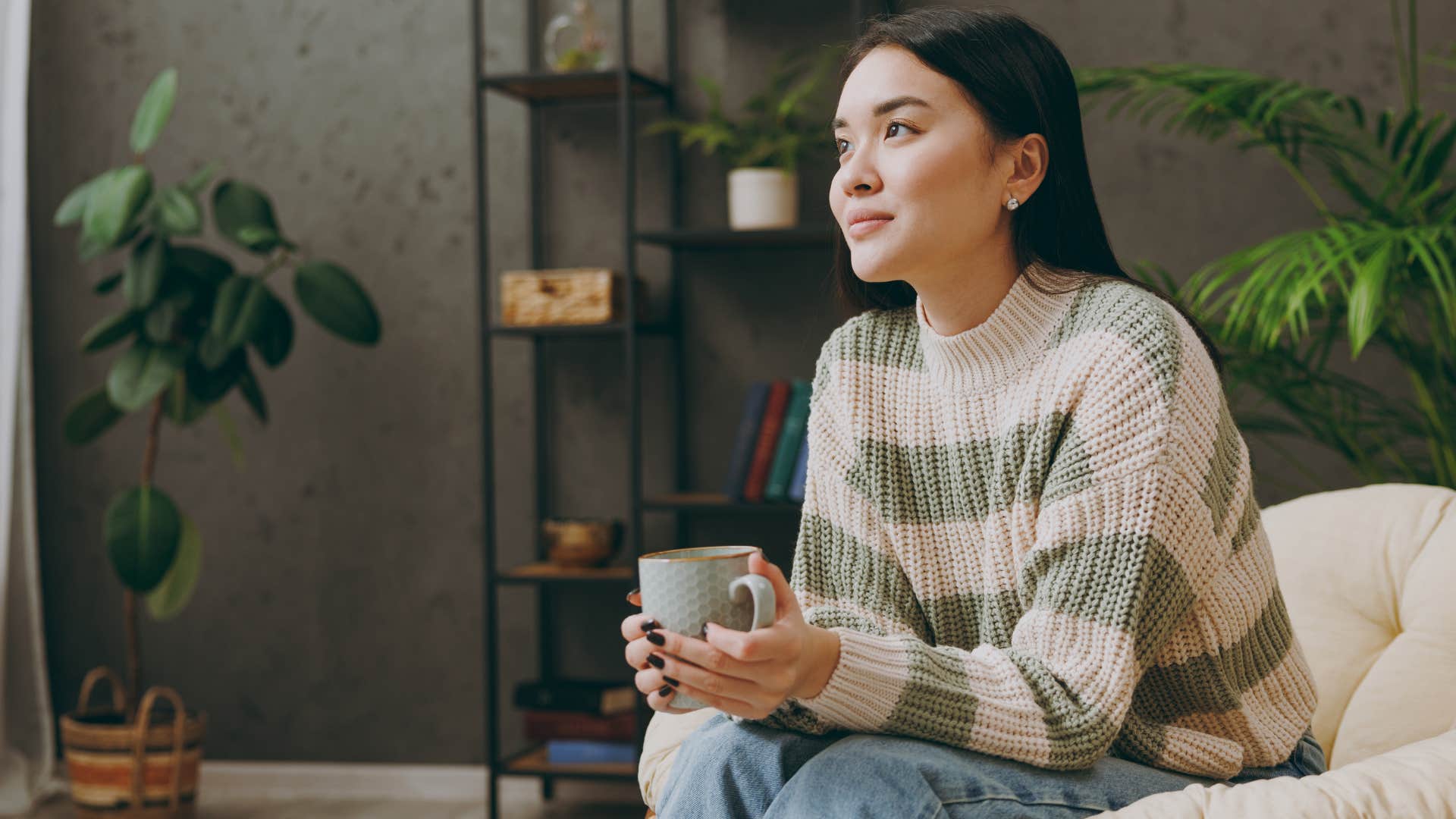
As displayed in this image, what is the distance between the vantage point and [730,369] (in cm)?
300

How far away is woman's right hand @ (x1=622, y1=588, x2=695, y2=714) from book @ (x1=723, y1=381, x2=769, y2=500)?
1731 millimetres

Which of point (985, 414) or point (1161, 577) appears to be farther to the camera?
point (985, 414)

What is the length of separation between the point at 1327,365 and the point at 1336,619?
1.25 meters

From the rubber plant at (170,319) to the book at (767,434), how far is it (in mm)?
790

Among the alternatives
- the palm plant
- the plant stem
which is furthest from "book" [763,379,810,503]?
the plant stem

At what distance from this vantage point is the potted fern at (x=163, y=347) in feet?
8.94

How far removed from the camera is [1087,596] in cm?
109

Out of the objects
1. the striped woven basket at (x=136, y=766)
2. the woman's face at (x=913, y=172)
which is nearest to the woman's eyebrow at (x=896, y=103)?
the woman's face at (x=913, y=172)

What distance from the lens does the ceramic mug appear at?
94 cm

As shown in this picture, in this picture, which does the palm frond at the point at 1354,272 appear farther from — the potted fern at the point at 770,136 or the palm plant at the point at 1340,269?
the potted fern at the point at 770,136

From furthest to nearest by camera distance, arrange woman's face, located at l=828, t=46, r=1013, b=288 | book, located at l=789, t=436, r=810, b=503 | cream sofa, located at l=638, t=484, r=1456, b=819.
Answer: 1. book, located at l=789, t=436, r=810, b=503
2. cream sofa, located at l=638, t=484, r=1456, b=819
3. woman's face, located at l=828, t=46, r=1013, b=288

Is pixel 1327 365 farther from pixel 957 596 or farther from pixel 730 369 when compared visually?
pixel 957 596

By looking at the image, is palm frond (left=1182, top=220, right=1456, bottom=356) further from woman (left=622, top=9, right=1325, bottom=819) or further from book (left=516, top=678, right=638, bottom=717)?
book (left=516, top=678, right=638, bottom=717)

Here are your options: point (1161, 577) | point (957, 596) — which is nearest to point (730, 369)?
point (957, 596)
